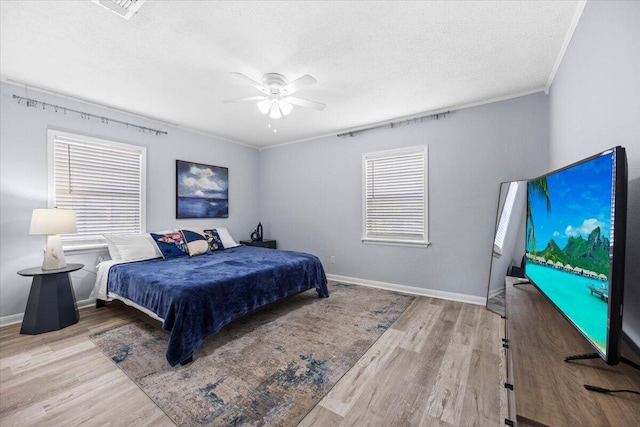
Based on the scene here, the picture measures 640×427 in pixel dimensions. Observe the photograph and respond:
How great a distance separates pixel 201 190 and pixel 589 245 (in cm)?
473

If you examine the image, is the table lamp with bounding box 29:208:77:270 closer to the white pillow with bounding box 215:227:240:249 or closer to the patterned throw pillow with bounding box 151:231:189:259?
the patterned throw pillow with bounding box 151:231:189:259

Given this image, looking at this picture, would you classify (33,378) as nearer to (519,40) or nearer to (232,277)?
(232,277)

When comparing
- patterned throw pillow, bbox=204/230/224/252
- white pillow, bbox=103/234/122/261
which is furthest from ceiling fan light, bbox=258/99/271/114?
white pillow, bbox=103/234/122/261

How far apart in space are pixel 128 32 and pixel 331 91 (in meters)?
1.87

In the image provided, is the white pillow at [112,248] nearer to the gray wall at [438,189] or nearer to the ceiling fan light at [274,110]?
the ceiling fan light at [274,110]

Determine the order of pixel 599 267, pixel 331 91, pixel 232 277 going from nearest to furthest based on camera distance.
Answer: pixel 599 267
pixel 232 277
pixel 331 91

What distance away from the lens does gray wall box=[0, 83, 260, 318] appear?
282 cm

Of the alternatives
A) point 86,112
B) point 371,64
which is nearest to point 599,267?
point 371,64

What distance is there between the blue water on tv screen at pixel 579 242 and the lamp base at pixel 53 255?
423cm

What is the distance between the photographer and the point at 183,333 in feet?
6.92

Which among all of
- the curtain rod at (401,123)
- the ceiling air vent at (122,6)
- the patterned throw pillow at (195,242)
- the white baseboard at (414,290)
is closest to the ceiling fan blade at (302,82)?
the ceiling air vent at (122,6)

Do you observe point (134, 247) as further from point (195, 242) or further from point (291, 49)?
point (291, 49)

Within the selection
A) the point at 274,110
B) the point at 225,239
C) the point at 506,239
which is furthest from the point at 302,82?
the point at 225,239

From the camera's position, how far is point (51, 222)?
269 cm
